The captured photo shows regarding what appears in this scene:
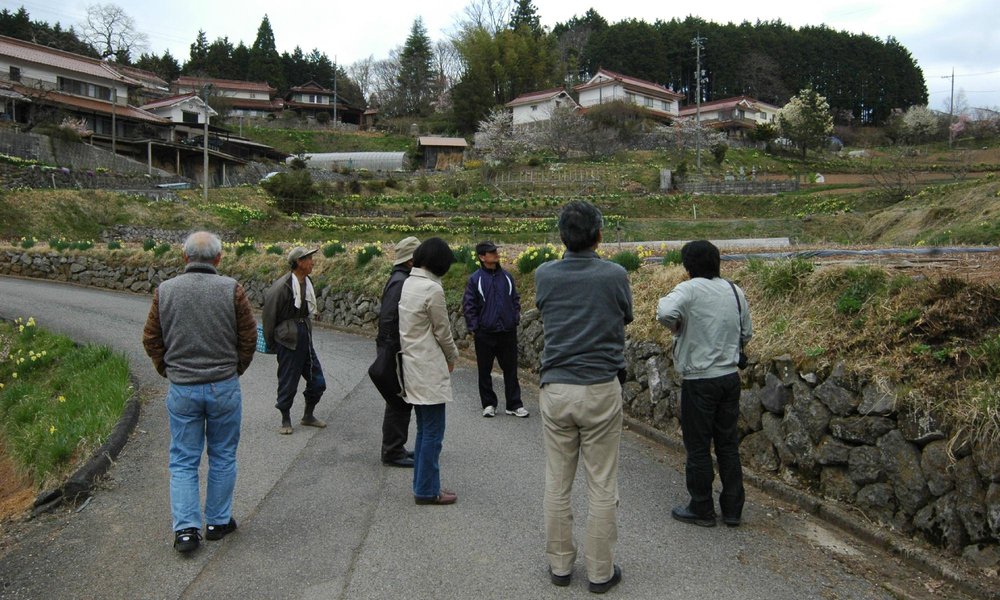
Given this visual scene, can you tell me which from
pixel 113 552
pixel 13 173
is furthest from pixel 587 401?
pixel 13 173

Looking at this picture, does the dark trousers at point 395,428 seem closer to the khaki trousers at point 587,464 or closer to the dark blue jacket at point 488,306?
the dark blue jacket at point 488,306

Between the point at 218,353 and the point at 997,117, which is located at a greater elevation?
the point at 997,117

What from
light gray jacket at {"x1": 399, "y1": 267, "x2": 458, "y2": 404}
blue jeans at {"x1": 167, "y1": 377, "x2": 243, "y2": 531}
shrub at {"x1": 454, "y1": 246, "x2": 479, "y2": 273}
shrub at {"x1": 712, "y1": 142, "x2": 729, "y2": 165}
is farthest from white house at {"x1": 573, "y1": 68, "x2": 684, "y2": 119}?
blue jeans at {"x1": 167, "y1": 377, "x2": 243, "y2": 531}

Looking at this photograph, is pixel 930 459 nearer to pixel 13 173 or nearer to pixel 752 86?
pixel 13 173

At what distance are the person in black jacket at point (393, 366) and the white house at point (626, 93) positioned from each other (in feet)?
213

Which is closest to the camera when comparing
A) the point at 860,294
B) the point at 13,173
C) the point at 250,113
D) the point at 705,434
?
the point at 705,434

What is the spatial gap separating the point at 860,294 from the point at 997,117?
78.1 m

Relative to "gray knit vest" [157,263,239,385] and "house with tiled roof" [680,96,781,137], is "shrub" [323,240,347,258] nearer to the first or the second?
"gray knit vest" [157,263,239,385]

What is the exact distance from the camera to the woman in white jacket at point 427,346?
486cm

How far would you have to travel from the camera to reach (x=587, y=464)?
149 inches

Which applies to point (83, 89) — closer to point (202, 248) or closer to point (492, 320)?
point (492, 320)

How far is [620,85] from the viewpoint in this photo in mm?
69000

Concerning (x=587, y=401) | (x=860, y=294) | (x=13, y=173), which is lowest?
(x=587, y=401)

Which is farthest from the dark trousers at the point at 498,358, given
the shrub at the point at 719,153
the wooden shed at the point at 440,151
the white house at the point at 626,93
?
the white house at the point at 626,93
